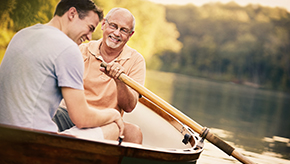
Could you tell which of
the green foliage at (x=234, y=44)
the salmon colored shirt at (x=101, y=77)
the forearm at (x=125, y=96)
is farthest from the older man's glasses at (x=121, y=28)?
the green foliage at (x=234, y=44)

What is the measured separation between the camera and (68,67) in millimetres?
1688

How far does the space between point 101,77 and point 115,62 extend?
0.69 ft

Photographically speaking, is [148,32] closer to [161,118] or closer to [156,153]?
[161,118]

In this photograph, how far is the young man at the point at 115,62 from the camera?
9.33 feet

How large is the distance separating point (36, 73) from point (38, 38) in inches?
7.5

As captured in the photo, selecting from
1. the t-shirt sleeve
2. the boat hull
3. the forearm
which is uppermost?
the forearm

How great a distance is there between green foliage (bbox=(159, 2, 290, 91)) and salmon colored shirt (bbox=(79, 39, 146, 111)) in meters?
51.3

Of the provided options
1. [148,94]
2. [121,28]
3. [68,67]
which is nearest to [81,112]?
[68,67]

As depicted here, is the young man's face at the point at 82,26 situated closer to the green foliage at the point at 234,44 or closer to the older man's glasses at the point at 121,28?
the older man's glasses at the point at 121,28

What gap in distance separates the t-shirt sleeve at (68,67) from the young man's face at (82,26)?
0.94ft

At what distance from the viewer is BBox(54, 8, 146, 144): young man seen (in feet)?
9.33

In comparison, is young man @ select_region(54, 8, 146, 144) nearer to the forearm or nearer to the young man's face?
the forearm

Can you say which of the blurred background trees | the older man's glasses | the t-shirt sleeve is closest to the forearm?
the older man's glasses

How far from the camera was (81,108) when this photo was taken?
1.79 meters
